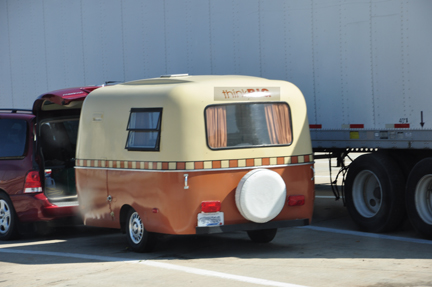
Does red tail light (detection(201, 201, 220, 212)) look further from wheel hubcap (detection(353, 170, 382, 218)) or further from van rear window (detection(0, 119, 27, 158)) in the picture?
van rear window (detection(0, 119, 27, 158))

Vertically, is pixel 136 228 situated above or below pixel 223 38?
below

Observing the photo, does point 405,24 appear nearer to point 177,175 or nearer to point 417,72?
point 417,72

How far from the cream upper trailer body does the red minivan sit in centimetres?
150

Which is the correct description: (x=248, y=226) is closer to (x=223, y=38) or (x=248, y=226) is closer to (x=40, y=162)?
(x=40, y=162)

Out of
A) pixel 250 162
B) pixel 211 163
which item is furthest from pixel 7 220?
pixel 250 162

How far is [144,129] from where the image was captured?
368 inches

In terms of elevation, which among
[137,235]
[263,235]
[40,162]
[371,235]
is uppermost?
[40,162]

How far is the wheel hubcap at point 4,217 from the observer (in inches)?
448

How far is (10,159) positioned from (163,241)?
2.84 m

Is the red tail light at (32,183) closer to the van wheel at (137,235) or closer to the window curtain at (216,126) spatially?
the van wheel at (137,235)

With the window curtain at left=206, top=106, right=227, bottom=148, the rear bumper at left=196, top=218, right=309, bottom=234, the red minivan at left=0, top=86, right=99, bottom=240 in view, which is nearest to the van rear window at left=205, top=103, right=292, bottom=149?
the window curtain at left=206, top=106, right=227, bottom=148

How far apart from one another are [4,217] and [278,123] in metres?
4.88

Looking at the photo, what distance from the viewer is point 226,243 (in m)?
10.3

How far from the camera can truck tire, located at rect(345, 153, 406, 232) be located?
10.6 m
